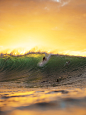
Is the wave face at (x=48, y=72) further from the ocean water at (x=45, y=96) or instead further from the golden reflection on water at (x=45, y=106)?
the golden reflection on water at (x=45, y=106)

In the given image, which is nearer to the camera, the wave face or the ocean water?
the ocean water

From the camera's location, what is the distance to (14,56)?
2248 cm

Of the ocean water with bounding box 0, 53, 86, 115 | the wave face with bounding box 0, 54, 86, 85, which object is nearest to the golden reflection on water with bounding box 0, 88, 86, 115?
the ocean water with bounding box 0, 53, 86, 115

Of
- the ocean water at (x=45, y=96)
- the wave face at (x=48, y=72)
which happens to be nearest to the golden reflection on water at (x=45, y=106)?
the ocean water at (x=45, y=96)

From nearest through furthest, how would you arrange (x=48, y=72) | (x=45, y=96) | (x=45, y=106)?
1. (x=45, y=106)
2. (x=45, y=96)
3. (x=48, y=72)

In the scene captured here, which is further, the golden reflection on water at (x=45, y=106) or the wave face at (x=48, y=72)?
the wave face at (x=48, y=72)

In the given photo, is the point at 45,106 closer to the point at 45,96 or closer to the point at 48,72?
the point at 45,96

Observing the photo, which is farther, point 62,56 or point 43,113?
point 62,56

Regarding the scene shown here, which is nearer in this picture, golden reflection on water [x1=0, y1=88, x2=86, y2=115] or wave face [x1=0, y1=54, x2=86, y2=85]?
golden reflection on water [x1=0, y1=88, x2=86, y2=115]

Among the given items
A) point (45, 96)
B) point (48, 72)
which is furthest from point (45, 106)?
point (48, 72)

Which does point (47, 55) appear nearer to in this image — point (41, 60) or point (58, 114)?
point (41, 60)

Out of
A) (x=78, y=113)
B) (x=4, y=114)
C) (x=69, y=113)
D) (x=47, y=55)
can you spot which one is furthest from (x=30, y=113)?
Answer: (x=47, y=55)

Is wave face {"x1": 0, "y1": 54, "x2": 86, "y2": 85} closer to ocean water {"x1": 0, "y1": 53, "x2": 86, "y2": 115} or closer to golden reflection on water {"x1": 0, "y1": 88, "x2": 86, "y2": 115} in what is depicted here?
ocean water {"x1": 0, "y1": 53, "x2": 86, "y2": 115}

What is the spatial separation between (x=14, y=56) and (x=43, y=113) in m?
21.5
